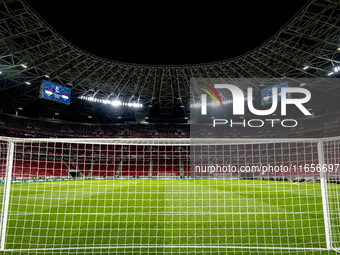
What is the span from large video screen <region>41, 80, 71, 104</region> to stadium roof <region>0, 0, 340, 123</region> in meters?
1.75

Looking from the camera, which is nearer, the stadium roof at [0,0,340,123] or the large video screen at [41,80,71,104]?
the stadium roof at [0,0,340,123]

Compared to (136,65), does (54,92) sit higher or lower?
lower

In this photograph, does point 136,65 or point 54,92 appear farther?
point 54,92

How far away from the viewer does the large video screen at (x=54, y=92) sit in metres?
23.9

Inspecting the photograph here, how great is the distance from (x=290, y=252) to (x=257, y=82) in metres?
26.9

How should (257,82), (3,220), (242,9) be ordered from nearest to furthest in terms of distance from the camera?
(3,220) < (242,9) < (257,82)

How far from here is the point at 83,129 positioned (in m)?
50.8

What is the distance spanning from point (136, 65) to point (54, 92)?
9.13 metres

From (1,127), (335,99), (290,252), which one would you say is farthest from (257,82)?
(1,127)

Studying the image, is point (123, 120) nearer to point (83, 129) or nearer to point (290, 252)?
point (83, 129)

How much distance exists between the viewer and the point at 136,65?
23266mm

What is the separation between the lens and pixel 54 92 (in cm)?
2480

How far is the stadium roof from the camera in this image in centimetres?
1647

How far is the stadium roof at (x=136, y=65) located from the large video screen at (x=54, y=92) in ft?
5.75
